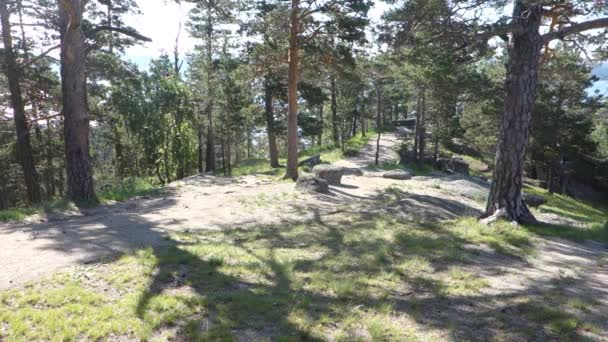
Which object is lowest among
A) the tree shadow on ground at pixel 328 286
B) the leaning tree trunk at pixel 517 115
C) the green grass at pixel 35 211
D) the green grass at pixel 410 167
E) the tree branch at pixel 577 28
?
the green grass at pixel 410 167

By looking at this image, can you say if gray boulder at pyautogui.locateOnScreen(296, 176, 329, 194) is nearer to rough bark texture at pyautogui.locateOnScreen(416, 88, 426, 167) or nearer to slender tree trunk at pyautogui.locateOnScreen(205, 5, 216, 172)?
slender tree trunk at pyautogui.locateOnScreen(205, 5, 216, 172)

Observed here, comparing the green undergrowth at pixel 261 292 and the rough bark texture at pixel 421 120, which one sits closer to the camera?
the green undergrowth at pixel 261 292

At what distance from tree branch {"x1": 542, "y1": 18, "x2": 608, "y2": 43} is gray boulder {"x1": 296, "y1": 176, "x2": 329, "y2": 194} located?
23.8ft

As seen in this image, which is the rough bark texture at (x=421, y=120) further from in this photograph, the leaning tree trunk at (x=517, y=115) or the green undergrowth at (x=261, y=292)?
the green undergrowth at (x=261, y=292)

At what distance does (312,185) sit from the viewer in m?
12.6

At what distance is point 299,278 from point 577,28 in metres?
7.03

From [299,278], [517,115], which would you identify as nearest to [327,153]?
[517,115]

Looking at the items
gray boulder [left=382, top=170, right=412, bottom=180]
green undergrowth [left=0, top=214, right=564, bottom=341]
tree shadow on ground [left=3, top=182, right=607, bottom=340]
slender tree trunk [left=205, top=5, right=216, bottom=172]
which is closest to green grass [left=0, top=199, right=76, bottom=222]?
tree shadow on ground [left=3, top=182, right=607, bottom=340]

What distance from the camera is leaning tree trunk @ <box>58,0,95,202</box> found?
9289 mm

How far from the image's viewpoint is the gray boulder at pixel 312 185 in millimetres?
12547

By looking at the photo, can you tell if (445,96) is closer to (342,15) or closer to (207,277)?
(342,15)

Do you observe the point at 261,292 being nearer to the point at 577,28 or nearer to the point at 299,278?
the point at 299,278

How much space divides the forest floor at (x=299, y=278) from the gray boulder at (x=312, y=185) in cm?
374

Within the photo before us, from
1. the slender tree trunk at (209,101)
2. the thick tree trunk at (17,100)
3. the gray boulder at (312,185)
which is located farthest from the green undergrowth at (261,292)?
the slender tree trunk at (209,101)
